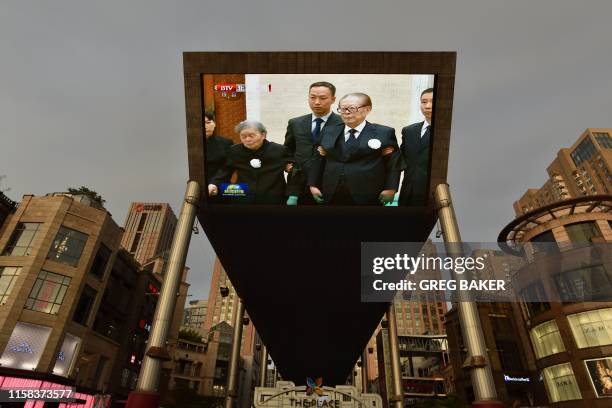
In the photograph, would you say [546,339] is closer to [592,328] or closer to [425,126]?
[592,328]

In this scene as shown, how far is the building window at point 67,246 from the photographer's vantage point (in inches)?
1419

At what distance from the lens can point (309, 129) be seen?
884 inches

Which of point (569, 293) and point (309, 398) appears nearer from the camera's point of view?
point (309, 398)

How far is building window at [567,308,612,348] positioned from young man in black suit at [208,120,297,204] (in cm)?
3795

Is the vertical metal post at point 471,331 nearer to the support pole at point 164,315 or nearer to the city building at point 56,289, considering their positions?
the support pole at point 164,315

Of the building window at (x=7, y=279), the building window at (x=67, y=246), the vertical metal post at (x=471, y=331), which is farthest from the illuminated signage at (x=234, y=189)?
the building window at (x=7, y=279)

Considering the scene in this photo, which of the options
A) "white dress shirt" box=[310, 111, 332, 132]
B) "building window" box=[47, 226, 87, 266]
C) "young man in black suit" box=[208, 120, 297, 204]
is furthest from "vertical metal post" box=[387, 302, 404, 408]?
"building window" box=[47, 226, 87, 266]

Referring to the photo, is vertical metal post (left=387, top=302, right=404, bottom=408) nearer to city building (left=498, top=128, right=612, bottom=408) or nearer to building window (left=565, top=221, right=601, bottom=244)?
city building (left=498, top=128, right=612, bottom=408)

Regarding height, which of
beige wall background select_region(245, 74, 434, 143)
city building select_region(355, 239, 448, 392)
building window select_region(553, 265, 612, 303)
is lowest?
building window select_region(553, 265, 612, 303)

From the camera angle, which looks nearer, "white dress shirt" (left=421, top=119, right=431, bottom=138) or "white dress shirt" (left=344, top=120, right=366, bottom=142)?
"white dress shirt" (left=421, top=119, right=431, bottom=138)

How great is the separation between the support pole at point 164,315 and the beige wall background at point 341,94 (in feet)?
22.4

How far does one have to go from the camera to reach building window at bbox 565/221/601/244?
44.2 m

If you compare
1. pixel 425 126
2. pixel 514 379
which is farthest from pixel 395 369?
pixel 514 379

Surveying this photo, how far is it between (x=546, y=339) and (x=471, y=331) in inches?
1369
